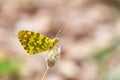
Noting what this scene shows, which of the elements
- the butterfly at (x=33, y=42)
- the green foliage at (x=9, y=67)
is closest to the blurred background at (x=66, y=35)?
the green foliage at (x=9, y=67)

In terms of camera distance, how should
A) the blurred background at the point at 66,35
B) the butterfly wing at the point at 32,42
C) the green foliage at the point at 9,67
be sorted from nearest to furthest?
the butterfly wing at the point at 32,42
the green foliage at the point at 9,67
the blurred background at the point at 66,35

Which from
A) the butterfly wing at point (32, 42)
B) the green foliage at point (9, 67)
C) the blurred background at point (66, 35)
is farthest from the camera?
the blurred background at point (66, 35)

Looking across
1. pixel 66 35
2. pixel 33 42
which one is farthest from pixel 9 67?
pixel 33 42

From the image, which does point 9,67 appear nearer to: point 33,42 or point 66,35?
point 66,35

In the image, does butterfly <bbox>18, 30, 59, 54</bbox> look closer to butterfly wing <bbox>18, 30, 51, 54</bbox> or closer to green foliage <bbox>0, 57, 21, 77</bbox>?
butterfly wing <bbox>18, 30, 51, 54</bbox>

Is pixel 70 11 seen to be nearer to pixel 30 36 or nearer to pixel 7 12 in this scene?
pixel 7 12

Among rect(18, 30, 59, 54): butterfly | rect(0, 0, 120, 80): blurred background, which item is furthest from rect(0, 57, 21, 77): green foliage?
rect(18, 30, 59, 54): butterfly

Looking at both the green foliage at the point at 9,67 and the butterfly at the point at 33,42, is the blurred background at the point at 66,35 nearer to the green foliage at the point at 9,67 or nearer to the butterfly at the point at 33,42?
the green foliage at the point at 9,67
